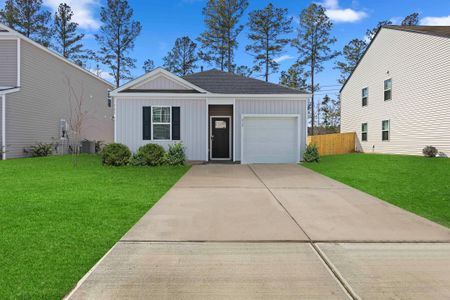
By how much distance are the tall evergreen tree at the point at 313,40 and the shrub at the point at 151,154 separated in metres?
22.9

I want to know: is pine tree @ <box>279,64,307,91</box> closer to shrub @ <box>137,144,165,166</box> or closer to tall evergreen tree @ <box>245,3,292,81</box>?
tall evergreen tree @ <box>245,3,292,81</box>

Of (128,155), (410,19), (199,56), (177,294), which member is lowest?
(177,294)

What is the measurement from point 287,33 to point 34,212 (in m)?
29.9

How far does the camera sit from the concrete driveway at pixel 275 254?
9.61 feet

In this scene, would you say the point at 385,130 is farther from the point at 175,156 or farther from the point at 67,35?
the point at 67,35

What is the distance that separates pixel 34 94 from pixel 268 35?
21684 mm

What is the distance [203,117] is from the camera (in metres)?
14.2

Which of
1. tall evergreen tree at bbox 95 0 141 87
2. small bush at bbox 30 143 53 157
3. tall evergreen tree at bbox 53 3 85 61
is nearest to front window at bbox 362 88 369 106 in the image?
small bush at bbox 30 143 53 157

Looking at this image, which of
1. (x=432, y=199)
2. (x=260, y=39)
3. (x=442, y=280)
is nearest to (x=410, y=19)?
(x=260, y=39)

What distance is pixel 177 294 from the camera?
2.83m

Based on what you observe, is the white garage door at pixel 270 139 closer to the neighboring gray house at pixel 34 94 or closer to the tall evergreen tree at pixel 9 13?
the neighboring gray house at pixel 34 94

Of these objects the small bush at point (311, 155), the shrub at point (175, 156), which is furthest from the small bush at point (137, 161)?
the small bush at point (311, 155)

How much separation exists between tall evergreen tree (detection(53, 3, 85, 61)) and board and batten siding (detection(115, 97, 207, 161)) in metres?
22.1

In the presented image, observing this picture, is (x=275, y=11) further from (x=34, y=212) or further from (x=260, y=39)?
(x=34, y=212)
